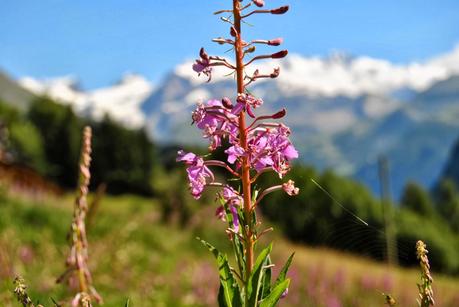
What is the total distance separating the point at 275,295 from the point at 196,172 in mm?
588

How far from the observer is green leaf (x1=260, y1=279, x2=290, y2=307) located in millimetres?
2076

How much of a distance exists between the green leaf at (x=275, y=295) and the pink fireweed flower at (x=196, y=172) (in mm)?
469

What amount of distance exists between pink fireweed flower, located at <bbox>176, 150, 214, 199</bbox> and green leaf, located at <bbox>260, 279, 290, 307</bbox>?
47cm

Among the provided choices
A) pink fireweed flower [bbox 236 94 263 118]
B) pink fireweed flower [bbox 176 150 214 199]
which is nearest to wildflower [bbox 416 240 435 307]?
pink fireweed flower [bbox 236 94 263 118]

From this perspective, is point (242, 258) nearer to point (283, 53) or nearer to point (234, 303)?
point (234, 303)

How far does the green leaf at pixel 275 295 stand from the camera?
6.81 ft

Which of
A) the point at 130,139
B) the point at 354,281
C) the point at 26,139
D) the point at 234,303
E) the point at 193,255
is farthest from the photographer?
the point at 130,139

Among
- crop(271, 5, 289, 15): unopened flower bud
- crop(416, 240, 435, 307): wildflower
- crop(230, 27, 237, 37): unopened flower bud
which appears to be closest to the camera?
crop(416, 240, 435, 307): wildflower

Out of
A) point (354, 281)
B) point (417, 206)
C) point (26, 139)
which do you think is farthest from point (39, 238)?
point (417, 206)

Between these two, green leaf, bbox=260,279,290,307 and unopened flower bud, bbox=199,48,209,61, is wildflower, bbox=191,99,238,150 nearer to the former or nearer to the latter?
unopened flower bud, bbox=199,48,209,61

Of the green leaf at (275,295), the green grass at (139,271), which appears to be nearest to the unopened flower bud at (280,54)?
the green leaf at (275,295)

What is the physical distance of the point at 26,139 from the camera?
84.2 m

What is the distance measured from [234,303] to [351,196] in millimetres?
69183

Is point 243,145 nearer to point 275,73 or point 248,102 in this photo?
point 248,102
